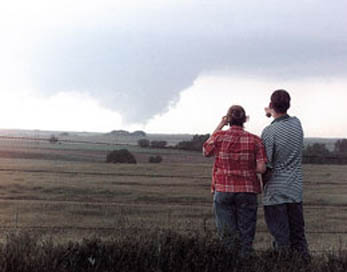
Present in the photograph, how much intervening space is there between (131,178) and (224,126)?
12.8 ft

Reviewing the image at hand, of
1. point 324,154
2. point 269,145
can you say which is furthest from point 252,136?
point 324,154

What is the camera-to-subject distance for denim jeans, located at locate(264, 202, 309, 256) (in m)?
6.32

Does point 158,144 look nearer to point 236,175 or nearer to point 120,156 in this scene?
point 120,156

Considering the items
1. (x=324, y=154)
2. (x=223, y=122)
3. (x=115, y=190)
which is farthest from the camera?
(x=324, y=154)

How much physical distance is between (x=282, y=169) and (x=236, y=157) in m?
0.46

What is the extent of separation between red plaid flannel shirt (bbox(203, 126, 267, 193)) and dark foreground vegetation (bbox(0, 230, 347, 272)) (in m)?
0.56

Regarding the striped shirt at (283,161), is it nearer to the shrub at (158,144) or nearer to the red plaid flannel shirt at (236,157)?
the red plaid flannel shirt at (236,157)

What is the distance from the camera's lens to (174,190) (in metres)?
9.94

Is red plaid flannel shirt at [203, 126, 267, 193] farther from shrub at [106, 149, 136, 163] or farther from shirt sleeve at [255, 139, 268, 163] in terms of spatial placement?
shrub at [106, 149, 136, 163]

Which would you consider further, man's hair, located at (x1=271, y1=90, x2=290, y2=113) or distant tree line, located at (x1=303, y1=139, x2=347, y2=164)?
distant tree line, located at (x1=303, y1=139, x2=347, y2=164)

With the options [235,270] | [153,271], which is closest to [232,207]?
[235,270]

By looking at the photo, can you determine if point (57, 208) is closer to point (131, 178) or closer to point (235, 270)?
point (131, 178)

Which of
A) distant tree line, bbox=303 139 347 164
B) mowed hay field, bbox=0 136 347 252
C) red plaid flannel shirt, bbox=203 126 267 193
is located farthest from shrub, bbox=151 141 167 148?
red plaid flannel shirt, bbox=203 126 267 193

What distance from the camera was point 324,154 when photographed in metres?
10.7
